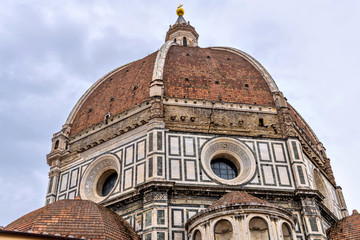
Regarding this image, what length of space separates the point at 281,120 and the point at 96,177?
9.44 meters

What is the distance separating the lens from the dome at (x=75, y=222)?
13.7 meters

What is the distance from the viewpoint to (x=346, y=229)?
58.7ft

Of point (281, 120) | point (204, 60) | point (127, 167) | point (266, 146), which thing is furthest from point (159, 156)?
point (204, 60)

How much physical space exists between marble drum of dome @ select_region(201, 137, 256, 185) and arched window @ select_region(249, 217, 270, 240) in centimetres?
362

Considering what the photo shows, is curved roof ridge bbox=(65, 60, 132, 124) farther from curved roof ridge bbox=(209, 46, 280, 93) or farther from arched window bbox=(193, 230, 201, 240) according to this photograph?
arched window bbox=(193, 230, 201, 240)

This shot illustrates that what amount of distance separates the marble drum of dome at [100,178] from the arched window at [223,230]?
632cm

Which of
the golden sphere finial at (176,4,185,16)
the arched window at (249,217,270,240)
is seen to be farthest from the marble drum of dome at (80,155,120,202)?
the golden sphere finial at (176,4,185,16)

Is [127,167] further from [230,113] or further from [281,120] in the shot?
[281,120]

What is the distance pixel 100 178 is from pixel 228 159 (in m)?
6.18

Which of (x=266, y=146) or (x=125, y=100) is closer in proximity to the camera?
(x=266, y=146)

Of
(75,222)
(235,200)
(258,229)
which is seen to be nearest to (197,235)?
(235,200)

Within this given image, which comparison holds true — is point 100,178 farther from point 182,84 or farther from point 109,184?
point 182,84

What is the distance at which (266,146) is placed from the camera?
63.8 feet

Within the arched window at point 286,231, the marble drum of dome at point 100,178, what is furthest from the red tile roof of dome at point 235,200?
the marble drum of dome at point 100,178
